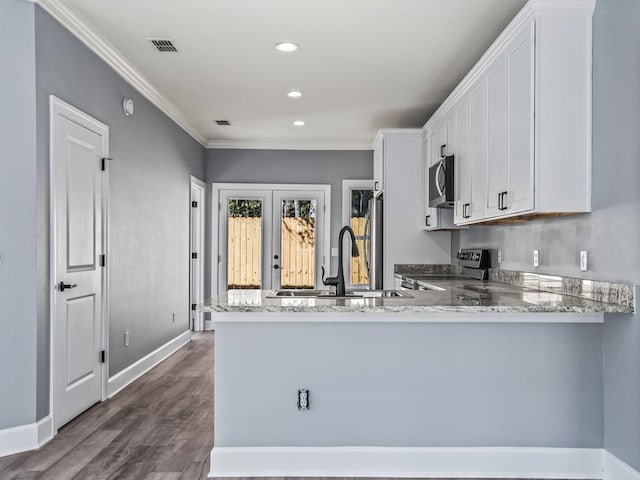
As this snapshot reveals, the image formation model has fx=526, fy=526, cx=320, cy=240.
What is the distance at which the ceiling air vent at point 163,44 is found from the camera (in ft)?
12.0

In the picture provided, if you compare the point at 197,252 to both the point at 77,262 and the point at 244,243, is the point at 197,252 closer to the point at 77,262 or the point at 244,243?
the point at 244,243

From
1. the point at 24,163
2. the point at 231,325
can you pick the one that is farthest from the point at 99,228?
the point at 231,325

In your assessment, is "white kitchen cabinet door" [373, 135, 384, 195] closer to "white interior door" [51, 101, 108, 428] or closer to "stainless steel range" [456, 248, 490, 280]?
"stainless steel range" [456, 248, 490, 280]

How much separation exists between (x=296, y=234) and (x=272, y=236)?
335 millimetres

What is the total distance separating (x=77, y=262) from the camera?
3463 mm

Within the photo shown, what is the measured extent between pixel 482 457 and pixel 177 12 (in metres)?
3.04

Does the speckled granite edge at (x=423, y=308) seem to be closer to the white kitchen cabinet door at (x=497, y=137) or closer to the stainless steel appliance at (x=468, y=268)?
the white kitchen cabinet door at (x=497, y=137)

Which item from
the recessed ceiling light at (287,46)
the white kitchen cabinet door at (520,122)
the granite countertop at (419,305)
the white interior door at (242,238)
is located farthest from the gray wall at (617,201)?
the white interior door at (242,238)

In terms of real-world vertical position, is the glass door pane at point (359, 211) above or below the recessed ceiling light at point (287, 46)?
below

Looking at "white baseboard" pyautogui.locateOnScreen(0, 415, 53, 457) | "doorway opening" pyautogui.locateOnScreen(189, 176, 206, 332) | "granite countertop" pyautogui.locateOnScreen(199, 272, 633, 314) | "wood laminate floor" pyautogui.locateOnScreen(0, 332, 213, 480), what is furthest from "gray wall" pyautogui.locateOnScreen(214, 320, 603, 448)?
"doorway opening" pyautogui.locateOnScreen(189, 176, 206, 332)

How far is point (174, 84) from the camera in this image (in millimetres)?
4684

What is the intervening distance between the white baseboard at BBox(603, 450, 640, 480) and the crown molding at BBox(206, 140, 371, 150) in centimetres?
524

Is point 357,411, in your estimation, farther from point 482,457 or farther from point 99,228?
point 99,228

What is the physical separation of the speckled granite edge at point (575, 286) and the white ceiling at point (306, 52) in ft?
5.35
